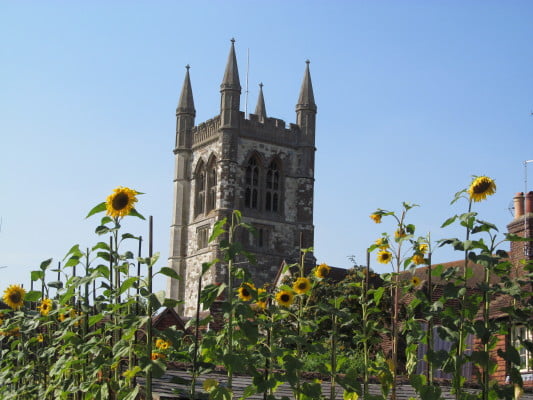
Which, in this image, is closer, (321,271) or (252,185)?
(321,271)

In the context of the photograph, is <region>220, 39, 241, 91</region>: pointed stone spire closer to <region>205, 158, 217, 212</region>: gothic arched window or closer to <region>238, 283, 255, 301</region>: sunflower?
<region>205, 158, 217, 212</region>: gothic arched window

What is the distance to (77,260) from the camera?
511cm

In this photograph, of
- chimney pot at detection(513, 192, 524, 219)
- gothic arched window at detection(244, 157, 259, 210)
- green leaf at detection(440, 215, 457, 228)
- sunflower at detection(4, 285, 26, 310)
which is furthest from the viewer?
gothic arched window at detection(244, 157, 259, 210)

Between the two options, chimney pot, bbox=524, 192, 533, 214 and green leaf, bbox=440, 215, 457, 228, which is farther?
chimney pot, bbox=524, 192, 533, 214

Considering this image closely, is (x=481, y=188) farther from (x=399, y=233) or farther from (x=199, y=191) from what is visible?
(x=199, y=191)

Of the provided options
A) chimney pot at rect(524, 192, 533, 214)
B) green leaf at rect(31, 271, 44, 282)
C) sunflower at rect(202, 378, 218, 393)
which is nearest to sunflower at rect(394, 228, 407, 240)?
sunflower at rect(202, 378, 218, 393)

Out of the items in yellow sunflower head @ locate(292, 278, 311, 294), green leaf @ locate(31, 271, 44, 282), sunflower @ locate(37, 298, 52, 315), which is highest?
green leaf @ locate(31, 271, 44, 282)

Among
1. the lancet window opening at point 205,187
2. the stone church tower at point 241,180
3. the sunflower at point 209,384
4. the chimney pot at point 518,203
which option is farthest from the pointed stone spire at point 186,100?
the sunflower at point 209,384

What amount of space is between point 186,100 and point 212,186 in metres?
7.25

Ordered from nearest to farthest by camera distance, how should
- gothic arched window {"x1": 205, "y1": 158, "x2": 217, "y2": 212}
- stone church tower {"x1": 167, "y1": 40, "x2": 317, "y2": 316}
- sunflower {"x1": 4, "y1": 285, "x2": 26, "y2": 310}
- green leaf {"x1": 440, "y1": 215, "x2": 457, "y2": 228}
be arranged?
1. green leaf {"x1": 440, "y1": 215, "x2": 457, "y2": 228}
2. sunflower {"x1": 4, "y1": 285, "x2": 26, "y2": 310}
3. stone church tower {"x1": 167, "y1": 40, "x2": 317, "y2": 316}
4. gothic arched window {"x1": 205, "y1": 158, "x2": 217, "y2": 212}

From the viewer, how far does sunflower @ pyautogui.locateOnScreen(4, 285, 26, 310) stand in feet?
21.0

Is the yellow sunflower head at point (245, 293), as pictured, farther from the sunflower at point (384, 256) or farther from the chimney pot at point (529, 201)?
the chimney pot at point (529, 201)

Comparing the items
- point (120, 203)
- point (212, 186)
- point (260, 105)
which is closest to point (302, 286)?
point (120, 203)

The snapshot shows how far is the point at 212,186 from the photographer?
58875mm
